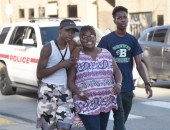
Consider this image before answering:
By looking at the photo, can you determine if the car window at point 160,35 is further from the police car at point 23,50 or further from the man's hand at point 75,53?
the man's hand at point 75,53

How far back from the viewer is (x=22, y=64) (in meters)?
13.3

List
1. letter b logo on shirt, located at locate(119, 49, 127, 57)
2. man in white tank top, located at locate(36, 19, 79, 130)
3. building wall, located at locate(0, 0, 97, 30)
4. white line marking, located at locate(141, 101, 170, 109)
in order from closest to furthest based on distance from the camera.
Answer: man in white tank top, located at locate(36, 19, 79, 130)
letter b logo on shirt, located at locate(119, 49, 127, 57)
white line marking, located at locate(141, 101, 170, 109)
building wall, located at locate(0, 0, 97, 30)

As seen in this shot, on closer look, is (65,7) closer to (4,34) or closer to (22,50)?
(4,34)

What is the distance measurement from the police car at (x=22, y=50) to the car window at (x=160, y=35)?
7.70 ft

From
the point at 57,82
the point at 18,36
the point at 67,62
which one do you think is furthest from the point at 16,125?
the point at 18,36

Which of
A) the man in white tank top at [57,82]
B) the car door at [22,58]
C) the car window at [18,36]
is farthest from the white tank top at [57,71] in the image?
the car window at [18,36]

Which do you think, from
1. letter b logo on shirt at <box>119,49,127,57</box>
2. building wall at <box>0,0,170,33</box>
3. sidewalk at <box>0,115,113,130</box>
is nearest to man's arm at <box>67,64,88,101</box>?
letter b logo on shirt at <box>119,49,127,57</box>

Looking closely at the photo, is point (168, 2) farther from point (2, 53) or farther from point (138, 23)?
point (2, 53)

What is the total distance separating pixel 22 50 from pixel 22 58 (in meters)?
0.19

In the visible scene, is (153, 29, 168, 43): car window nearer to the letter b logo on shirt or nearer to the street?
the street

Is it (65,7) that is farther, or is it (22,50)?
(65,7)

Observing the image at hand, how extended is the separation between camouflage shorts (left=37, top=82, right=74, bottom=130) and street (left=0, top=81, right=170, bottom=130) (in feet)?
10.2

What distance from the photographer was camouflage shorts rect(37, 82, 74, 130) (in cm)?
616

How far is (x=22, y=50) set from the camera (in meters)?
13.4
